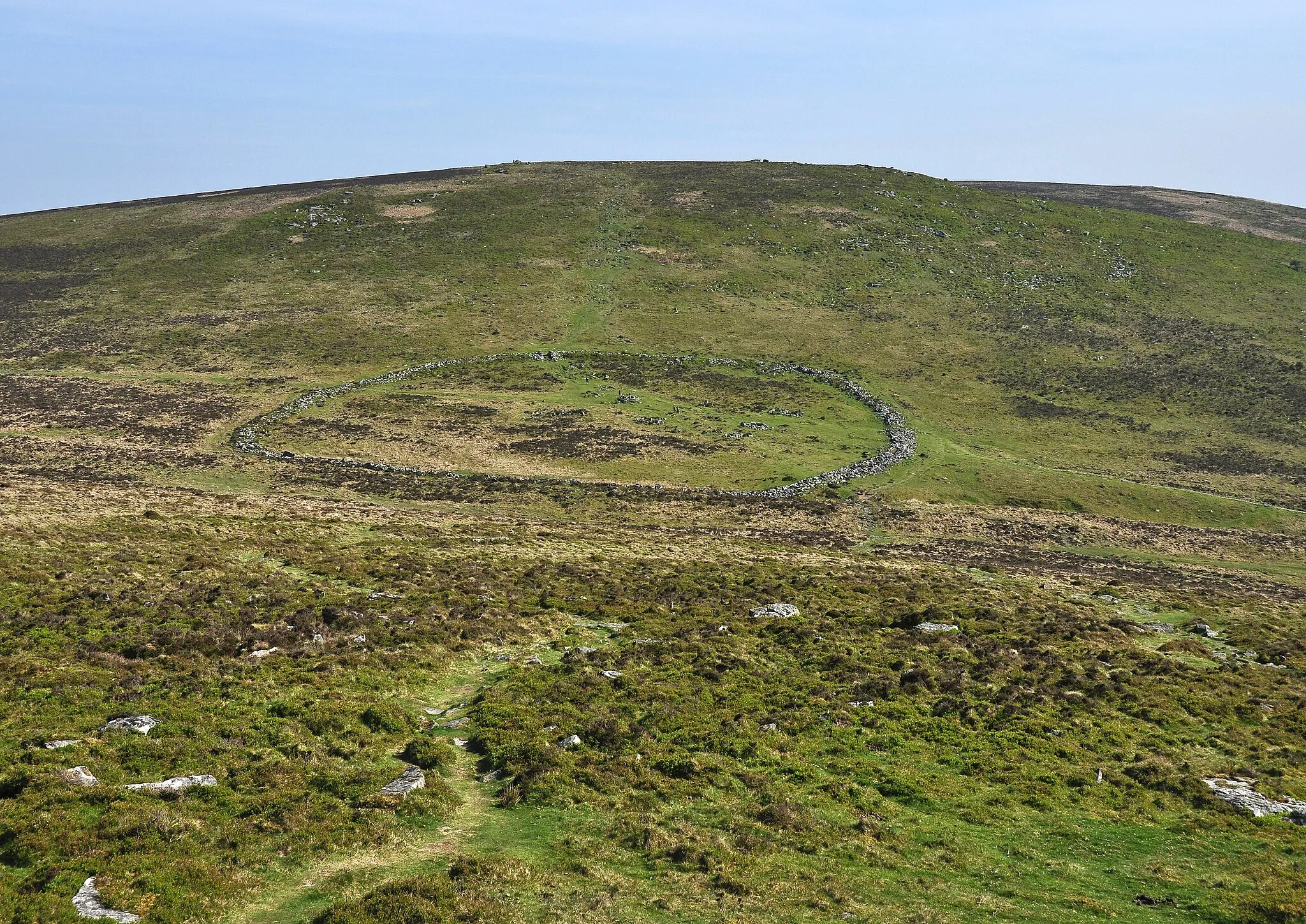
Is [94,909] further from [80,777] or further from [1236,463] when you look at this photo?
[1236,463]

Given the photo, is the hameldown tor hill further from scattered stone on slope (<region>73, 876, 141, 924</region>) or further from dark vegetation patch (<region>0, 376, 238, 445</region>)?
dark vegetation patch (<region>0, 376, 238, 445</region>)

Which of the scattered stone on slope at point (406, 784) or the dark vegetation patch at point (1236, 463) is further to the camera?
the dark vegetation patch at point (1236, 463)

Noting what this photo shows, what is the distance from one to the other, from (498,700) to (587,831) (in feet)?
25.0

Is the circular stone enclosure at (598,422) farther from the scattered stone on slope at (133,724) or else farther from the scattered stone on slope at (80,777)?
the scattered stone on slope at (80,777)

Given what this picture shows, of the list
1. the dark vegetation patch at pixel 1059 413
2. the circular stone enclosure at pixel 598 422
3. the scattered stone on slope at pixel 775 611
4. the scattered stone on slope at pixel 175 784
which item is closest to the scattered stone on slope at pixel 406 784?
the scattered stone on slope at pixel 175 784

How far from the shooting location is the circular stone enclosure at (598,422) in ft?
229

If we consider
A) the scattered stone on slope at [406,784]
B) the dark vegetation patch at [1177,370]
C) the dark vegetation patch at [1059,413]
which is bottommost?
the scattered stone on slope at [406,784]

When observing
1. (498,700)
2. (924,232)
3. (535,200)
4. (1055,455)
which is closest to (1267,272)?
(924,232)

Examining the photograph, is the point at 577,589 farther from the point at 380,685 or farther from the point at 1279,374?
the point at 1279,374

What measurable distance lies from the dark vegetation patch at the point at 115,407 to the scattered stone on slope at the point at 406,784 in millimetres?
60980

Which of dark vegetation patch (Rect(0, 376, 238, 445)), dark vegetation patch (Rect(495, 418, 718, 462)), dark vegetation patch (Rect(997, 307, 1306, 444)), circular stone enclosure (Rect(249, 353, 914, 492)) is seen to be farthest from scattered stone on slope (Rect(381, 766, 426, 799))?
dark vegetation patch (Rect(997, 307, 1306, 444))

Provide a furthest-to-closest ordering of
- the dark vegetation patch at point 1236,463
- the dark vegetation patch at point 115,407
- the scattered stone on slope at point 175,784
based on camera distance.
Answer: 1. the dark vegetation patch at point 1236,463
2. the dark vegetation patch at point 115,407
3. the scattered stone on slope at point 175,784

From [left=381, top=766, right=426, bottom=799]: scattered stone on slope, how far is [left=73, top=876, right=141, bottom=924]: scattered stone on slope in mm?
5872

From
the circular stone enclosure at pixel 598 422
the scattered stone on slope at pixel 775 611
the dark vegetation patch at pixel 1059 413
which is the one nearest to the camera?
the scattered stone on slope at pixel 775 611
